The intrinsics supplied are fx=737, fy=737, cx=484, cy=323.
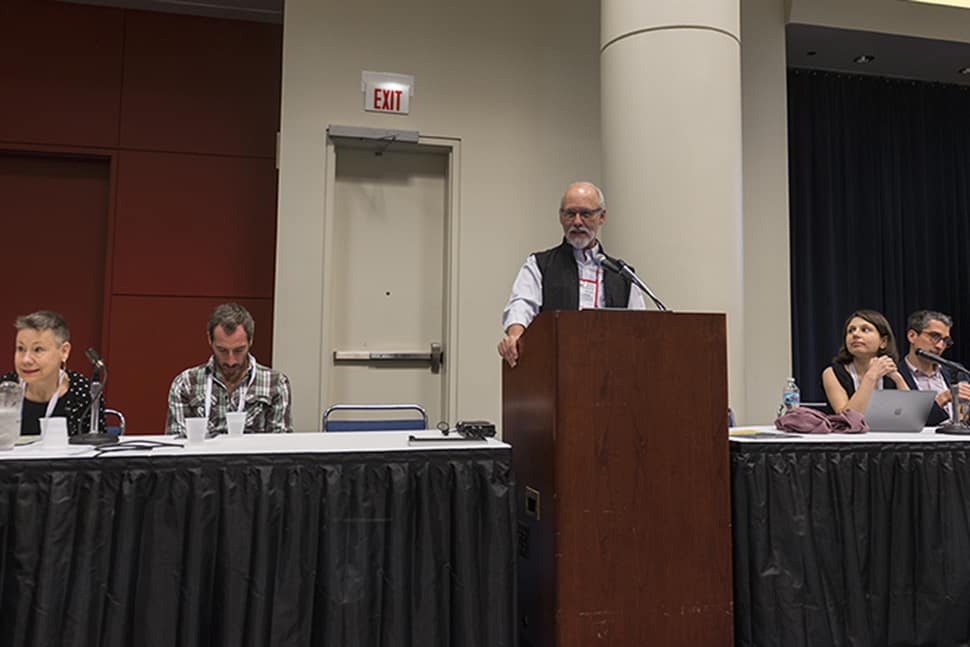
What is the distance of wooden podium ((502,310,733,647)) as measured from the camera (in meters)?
1.90

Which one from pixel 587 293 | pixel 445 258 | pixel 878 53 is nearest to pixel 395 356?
pixel 445 258

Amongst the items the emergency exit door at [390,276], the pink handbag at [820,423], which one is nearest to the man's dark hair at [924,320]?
the pink handbag at [820,423]

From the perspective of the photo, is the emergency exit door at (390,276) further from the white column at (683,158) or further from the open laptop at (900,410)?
the open laptop at (900,410)

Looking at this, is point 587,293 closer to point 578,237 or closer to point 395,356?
point 578,237

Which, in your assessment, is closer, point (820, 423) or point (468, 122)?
point (820, 423)

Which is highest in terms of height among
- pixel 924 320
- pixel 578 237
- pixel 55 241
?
pixel 55 241

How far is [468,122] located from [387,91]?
49 cm

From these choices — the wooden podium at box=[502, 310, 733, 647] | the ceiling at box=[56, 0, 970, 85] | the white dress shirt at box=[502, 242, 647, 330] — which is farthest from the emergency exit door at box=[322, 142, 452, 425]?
the wooden podium at box=[502, 310, 733, 647]

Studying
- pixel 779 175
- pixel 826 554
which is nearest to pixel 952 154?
pixel 779 175

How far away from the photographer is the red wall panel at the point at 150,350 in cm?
450

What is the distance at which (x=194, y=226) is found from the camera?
4.66 m

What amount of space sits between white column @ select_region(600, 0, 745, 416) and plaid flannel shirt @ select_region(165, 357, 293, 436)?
1714 mm

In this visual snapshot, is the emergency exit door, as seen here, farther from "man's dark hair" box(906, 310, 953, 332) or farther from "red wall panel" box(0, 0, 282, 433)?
"man's dark hair" box(906, 310, 953, 332)

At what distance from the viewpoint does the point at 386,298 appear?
4297mm
